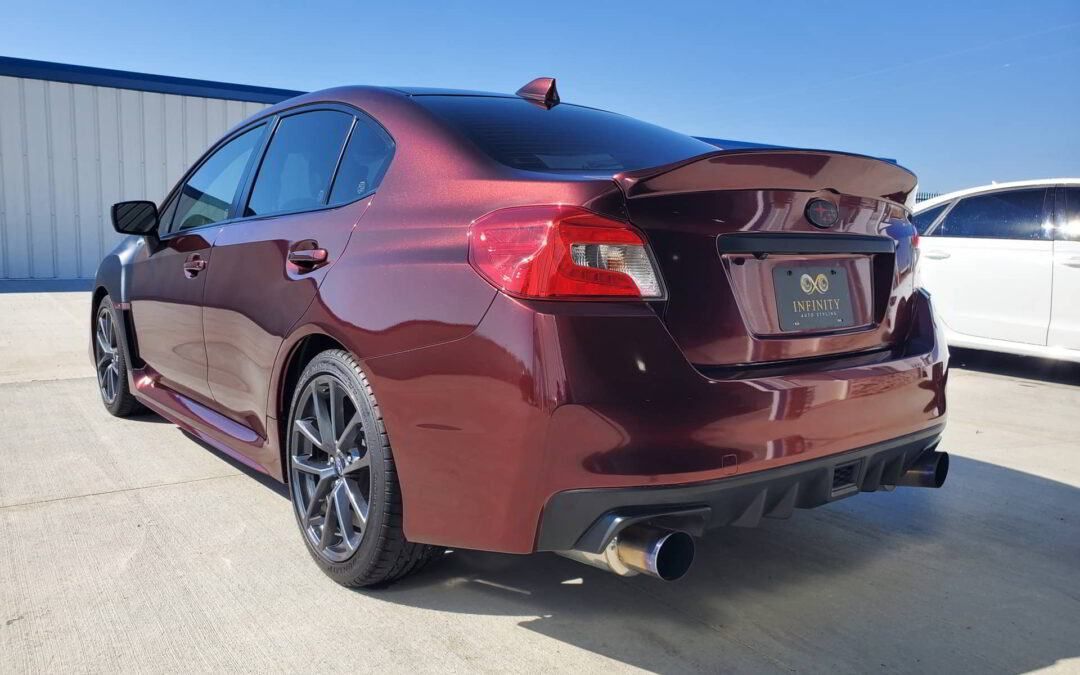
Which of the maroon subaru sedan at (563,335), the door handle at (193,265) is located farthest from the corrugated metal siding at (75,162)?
the maroon subaru sedan at (563,335)

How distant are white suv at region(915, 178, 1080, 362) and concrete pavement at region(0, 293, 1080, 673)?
3061 millimetres

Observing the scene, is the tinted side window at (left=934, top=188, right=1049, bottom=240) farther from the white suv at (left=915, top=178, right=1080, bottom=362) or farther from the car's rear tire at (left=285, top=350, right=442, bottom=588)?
the car's rear tire at (left=285, top=350, right=442, bottom=588)

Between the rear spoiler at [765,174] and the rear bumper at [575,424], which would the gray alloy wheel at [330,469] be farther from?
the rear spoiler at [765,174]

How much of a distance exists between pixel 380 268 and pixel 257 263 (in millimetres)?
814

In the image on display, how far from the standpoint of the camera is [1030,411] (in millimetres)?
5496

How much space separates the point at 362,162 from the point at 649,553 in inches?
59.1

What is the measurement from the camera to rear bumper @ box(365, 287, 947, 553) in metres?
1.95

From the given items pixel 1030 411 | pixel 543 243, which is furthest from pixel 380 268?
pixel 1030 411

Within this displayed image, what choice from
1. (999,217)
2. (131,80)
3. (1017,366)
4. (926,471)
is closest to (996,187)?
(999,217)

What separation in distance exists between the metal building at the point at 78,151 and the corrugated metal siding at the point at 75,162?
0.01m

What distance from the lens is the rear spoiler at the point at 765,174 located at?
208 centimetres

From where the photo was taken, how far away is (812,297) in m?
2.35

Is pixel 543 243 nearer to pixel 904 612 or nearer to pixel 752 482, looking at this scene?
pixel 752 482

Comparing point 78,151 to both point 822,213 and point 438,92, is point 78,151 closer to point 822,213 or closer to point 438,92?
point 438,92
